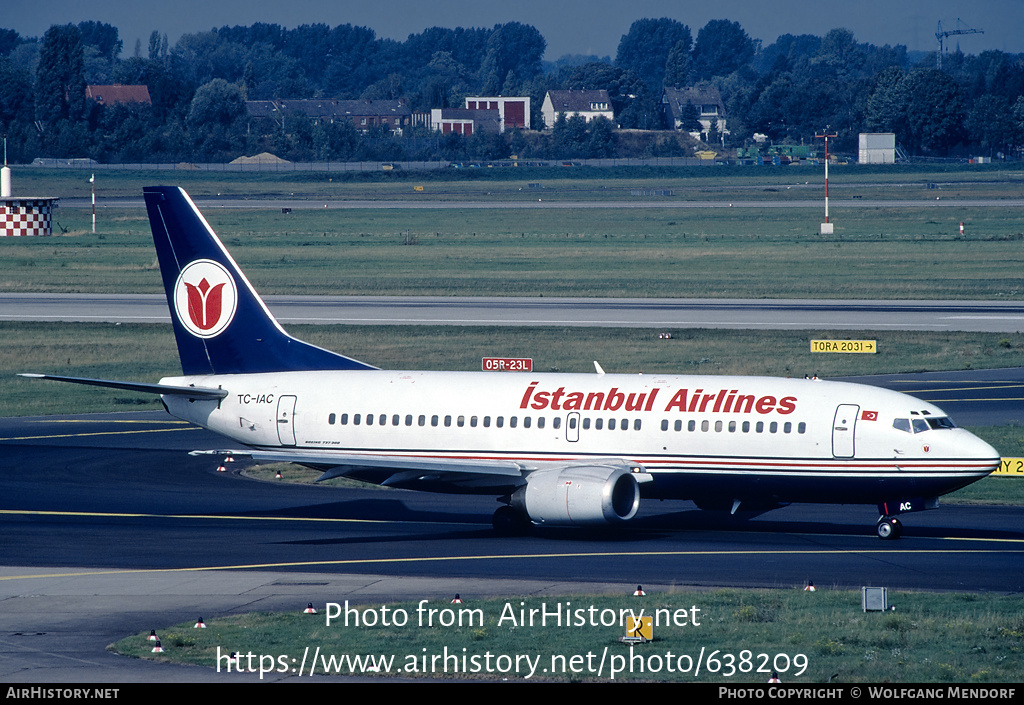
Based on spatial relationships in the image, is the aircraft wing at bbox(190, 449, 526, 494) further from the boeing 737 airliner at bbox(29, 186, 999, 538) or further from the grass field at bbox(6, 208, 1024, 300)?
the grass field at bbox(6, 208, 1024, 300)

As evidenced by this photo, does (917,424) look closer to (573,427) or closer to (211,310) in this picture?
(573,427)

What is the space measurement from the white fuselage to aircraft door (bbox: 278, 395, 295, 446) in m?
0.03

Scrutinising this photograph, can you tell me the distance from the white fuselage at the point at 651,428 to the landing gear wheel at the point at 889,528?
3.08 ft

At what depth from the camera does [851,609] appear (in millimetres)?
26016

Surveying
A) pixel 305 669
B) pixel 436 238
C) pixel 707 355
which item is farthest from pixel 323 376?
pixel 436 238

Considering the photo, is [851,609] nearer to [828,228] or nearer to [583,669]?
[583,669]

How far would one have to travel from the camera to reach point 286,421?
3700 cm

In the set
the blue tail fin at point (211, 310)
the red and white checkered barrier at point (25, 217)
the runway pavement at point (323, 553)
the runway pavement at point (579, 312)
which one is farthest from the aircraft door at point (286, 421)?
the red and white checkered barrier at point (25, 217)

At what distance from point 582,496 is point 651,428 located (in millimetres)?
2914

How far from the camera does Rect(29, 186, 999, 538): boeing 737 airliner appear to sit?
3291cm

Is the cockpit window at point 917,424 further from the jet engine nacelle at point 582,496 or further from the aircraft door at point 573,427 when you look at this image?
the aircraft door at point 573,427

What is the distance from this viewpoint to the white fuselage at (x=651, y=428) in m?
33.0

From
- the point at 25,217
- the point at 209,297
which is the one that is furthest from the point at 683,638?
the point at 25,217
